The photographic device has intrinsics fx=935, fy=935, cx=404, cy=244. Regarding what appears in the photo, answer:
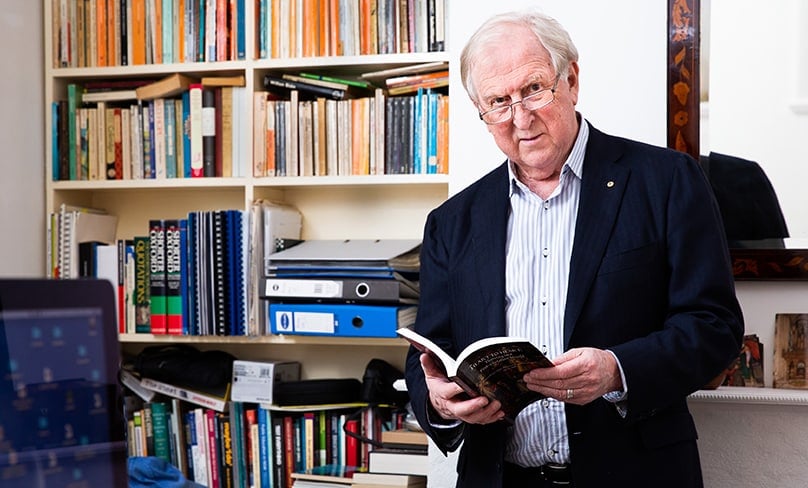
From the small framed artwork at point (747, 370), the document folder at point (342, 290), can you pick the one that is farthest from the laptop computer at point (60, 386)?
the document folder at point (342, 290)

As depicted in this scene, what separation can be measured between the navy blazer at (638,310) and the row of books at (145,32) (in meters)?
1.40

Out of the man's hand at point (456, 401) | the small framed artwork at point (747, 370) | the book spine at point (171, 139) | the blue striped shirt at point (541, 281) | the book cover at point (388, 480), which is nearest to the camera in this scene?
the man's hand at point (456, 401)

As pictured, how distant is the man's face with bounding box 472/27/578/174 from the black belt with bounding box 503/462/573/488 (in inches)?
21.1

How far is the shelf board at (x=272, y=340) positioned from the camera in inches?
103

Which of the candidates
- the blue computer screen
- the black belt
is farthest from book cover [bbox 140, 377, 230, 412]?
the blue computer screen

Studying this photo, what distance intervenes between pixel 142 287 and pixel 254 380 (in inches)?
17.5

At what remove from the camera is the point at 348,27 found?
2.69 meters

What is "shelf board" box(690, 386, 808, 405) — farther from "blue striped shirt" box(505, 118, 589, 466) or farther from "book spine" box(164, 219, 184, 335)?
"book spine" box(164, 219, 184, 335)

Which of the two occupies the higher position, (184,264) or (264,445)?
(184,264)

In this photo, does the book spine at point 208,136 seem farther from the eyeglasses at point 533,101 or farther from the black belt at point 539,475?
the black belt at point 539,475

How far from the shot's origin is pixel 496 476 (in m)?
1.64

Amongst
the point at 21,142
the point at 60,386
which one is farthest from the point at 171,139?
the point at 60,386

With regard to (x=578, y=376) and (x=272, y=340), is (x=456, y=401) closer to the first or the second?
(x=578, y=376)

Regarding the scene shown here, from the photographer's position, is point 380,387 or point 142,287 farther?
point 142,287
